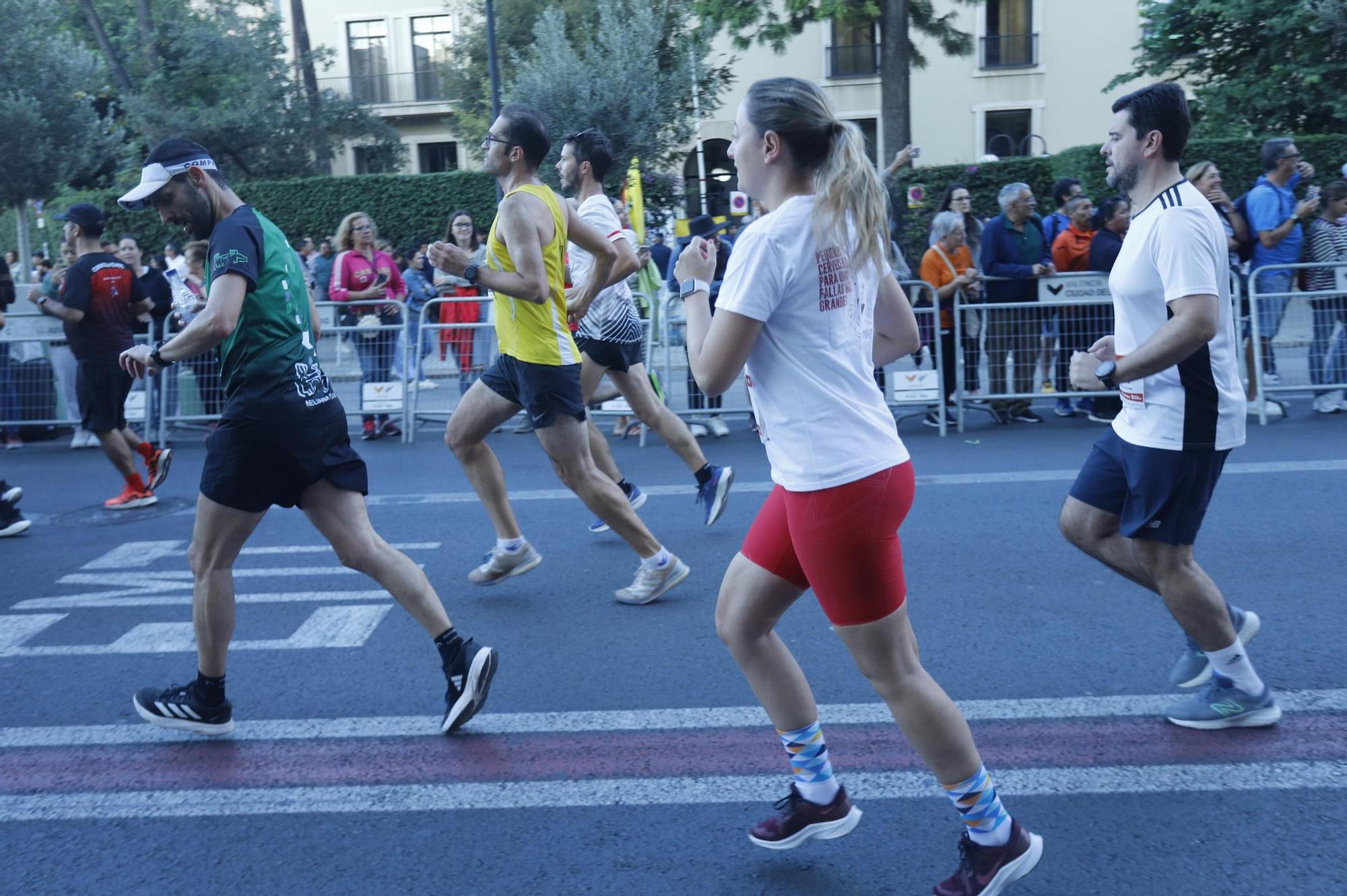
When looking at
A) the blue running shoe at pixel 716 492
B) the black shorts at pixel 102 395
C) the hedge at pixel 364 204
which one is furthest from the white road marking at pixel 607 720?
the hedge at pixel 364 204

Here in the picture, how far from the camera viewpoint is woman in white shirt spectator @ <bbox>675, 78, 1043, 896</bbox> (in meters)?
2.68

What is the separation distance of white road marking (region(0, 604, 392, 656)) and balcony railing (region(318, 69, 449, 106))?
34952 millimetres

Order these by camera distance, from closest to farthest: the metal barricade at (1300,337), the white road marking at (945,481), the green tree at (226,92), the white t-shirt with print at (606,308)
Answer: the white t-shirt with print at (606,308), the white road marking at (945,481), the metal barricade at (1300,337), the green tree at (226,92)

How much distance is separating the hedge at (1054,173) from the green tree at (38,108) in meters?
16.2

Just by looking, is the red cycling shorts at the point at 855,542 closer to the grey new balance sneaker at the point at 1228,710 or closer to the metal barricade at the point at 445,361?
the grey new balance sneaker at the point at 1228,710

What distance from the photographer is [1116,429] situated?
3773mm

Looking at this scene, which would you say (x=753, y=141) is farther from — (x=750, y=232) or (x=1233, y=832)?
(x=1233, y=832)

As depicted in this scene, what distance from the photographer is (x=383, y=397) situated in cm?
1077

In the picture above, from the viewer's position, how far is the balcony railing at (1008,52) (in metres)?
33.4

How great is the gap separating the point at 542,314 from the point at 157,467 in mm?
3929

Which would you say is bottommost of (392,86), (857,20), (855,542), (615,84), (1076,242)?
(855,542)

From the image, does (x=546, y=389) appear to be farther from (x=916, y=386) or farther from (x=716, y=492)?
(x=916, y=386)

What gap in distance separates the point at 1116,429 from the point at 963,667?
3.57 feet

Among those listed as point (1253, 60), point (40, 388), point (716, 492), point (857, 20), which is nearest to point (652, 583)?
point (716, 492)
